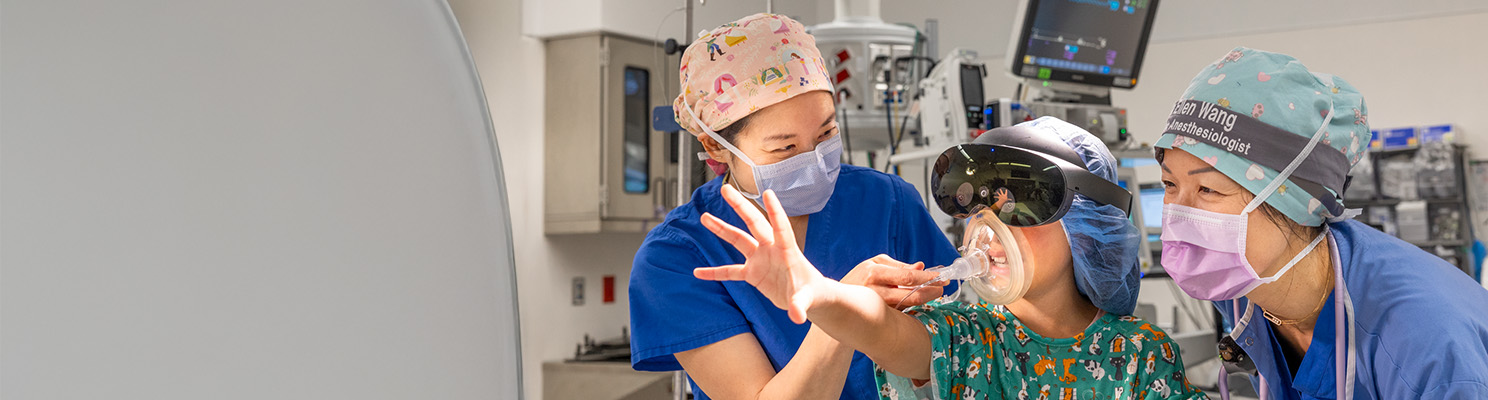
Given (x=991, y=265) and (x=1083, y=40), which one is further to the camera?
(x=1083, y=40)

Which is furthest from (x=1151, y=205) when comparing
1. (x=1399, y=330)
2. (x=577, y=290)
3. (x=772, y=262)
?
(x=772, y=262)

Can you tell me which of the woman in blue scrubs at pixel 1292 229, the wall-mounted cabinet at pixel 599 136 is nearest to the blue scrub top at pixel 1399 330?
the woman in blue scrubs at pixel 1292 229

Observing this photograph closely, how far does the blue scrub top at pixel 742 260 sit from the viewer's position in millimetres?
1271

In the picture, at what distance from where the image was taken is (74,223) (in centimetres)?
24

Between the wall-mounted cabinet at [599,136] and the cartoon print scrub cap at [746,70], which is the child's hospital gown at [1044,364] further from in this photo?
the wall-mounted cabinet at [599,136]

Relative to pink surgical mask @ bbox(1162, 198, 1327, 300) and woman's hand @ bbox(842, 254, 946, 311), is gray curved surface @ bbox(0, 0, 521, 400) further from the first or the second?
pink surgical mask @ bbox(1162, 198, 1327, 300)

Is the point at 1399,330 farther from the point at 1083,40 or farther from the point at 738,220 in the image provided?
the point at 1083,40

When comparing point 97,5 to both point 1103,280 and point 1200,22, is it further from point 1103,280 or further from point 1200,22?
point 1200,22

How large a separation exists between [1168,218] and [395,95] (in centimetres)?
92

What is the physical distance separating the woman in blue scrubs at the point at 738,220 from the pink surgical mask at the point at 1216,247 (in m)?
0.39

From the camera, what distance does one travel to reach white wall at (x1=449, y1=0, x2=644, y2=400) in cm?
475

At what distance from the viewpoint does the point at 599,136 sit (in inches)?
197

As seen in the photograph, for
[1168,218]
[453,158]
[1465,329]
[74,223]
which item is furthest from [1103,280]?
[74,223]

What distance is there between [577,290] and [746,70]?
4.02 m
